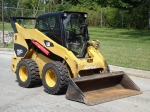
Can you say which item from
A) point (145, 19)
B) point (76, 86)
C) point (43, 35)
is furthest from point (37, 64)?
point (145, 19)

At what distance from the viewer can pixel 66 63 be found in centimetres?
678

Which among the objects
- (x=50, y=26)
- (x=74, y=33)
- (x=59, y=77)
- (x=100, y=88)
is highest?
(x=50, y=26)

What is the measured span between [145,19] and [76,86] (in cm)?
2294

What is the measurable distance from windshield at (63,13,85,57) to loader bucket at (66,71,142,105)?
0.88 m

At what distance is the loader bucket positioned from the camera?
6.00m

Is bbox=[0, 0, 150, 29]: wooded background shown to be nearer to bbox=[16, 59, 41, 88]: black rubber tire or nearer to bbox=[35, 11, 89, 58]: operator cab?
bbox=[35, 11, 89, 58]: operator cab

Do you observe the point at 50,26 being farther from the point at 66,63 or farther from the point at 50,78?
the point at 50,78

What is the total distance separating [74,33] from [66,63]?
2.83 feet

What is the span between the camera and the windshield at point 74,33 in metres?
7.03

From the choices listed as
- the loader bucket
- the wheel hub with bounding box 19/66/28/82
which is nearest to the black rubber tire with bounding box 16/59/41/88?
the wheel hub with bounding box 19/66/28/82

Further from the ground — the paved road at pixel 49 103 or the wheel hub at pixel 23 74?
the wheel hub at pixel 23 74

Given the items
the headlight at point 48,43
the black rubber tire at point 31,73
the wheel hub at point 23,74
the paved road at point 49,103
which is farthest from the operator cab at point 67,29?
the paved road at point 49,103

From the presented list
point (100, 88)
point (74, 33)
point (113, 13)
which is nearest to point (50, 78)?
point (100, 88)

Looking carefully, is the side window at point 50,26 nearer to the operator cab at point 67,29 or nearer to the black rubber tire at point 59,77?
the operator cab at point 67,29
